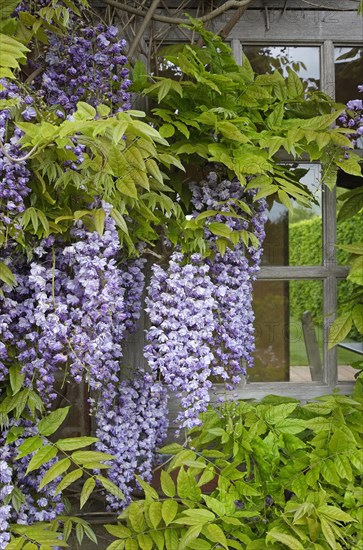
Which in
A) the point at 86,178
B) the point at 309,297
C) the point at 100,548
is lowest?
the point at 100,548

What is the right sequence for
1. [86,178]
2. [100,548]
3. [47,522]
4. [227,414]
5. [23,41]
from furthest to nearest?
[100,548] → [227,414] → [47,522] → [23,41] → [86,178]

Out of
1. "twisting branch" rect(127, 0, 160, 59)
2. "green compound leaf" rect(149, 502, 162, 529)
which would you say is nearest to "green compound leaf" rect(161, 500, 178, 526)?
"green compound leaf" rect(149, 502, 162, 529)

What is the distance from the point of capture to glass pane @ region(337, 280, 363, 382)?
2254mm

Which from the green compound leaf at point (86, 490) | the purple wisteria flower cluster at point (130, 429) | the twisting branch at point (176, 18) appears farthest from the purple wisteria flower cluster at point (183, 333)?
the twisting branch at point (176, 18)

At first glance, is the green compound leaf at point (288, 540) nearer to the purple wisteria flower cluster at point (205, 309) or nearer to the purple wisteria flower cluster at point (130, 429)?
the purple wisteria flower cluster at point (205, 309)

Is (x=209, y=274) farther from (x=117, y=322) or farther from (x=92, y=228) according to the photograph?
(x=92, y=228)

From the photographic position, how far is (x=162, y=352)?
5.99 feet

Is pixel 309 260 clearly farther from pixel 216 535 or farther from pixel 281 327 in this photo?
pixel 216 535

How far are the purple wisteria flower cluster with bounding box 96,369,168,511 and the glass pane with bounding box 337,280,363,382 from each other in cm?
66

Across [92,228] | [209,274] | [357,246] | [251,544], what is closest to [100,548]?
[251,544]

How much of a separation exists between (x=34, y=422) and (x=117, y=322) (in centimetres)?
36

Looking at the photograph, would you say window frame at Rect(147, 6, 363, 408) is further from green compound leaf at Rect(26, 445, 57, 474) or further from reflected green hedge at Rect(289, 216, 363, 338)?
green compound leaf at Rect(26, 445, 57, 474)

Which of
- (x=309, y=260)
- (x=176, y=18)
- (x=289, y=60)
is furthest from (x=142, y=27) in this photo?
(x=309, y=260)

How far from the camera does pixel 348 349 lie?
7.43ft
